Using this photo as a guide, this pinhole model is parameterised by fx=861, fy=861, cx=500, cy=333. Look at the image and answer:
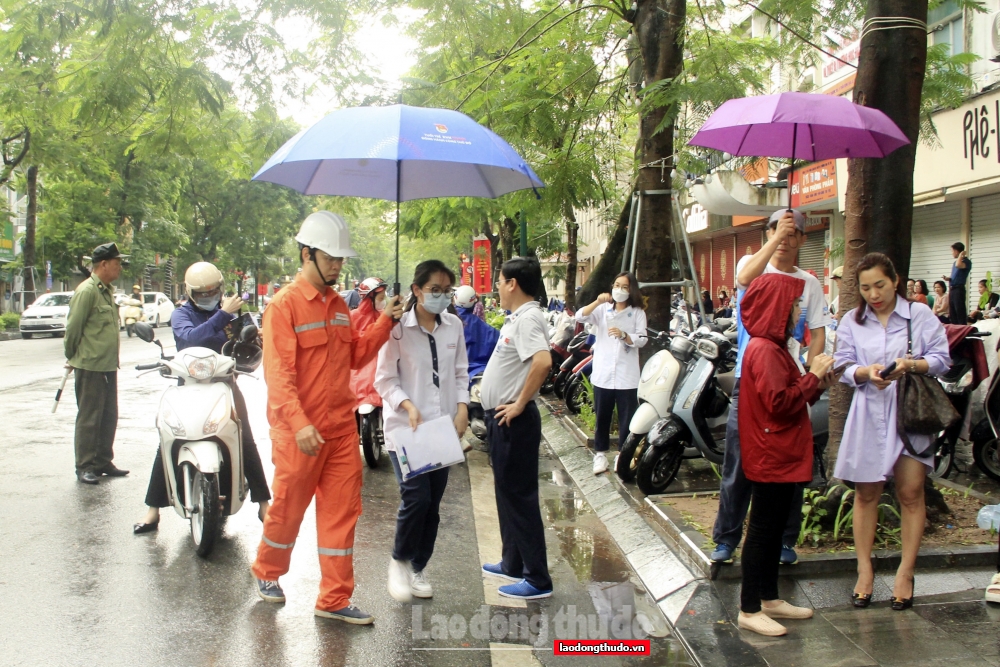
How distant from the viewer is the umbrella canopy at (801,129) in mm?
4367

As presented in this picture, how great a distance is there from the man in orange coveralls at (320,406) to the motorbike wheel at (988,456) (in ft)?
16.0

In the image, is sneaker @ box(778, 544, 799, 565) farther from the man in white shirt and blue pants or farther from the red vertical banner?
the red vertical banner

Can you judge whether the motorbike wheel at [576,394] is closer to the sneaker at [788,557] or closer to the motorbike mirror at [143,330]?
the sneaker at [788,557]

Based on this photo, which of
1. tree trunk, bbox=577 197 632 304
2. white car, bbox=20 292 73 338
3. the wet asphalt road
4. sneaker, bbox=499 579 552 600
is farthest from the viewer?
white car, bbox=20 292 73 338

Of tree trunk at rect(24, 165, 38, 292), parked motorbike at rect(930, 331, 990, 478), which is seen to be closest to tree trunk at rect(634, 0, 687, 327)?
parked motorbike at rect(930, 331, 990, 478)

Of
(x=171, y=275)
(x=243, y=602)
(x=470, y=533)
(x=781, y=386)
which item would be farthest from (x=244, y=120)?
(x=171, y=275)

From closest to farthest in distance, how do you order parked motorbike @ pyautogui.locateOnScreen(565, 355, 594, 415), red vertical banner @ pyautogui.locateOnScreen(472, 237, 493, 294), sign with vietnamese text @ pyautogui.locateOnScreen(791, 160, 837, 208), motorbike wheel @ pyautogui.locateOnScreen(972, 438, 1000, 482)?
1. motorbike wheel @ pyautogui.locateOnScreen(972, 438, 1000, 482)
2. parked motorbike @ pyautogui.locateOnScreen(565, 355, 594, 415)
3. sign with vietnamese text @ pyautogui.locateOnScreen(791, 160, 837, 208)
4. red vertical banner @ pyautogui.locateOnScreen(472, 237, 493, 294)

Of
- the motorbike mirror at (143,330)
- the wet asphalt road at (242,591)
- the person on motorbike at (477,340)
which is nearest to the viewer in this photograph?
the wet asphalt road at (242,591)

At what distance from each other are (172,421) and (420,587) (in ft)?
5.88

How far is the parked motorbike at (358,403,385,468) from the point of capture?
7320mm

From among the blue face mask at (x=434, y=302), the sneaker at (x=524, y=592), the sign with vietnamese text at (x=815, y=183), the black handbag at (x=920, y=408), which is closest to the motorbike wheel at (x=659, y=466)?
the sneaker at (x=524, y=592)

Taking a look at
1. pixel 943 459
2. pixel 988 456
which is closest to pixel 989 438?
pixel 988 456

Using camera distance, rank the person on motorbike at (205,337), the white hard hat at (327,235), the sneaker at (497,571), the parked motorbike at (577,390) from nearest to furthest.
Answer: the white hard hat at (327,235)
the sneaker at (497,571)
the person on motorbike at (205,337)
the parked motorbike at (577,390)

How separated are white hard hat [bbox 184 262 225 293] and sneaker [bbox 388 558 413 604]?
2.17m
